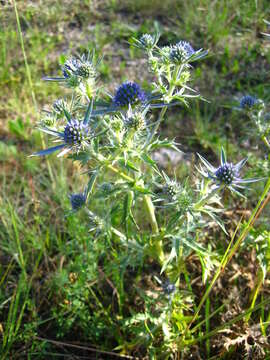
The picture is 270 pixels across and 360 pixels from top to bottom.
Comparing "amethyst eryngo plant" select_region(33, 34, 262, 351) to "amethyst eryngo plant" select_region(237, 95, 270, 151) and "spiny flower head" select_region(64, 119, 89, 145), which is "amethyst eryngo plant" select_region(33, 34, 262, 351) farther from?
"amethyst eryngo plant" select_region(237, 95, 270, 151)

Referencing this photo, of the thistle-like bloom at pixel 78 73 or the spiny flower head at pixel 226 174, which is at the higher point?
the thistle-like bloom at pixel 78 73

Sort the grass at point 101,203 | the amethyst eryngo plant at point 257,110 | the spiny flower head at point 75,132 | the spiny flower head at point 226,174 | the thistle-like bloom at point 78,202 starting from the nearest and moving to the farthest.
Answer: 1. the spiny flower head at point 75,132
2. the spiny flower head at point 226,174
3. the thistle-like bloom at point 78,202
4. the grass at point 101,203
5. the amethyst eryngo plant at point 257,110

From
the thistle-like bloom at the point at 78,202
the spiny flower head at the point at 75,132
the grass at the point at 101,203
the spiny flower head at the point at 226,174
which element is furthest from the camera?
the grass at the point at 101,203

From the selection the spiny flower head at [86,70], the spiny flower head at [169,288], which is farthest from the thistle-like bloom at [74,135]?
the spiny flower head at [169,288]

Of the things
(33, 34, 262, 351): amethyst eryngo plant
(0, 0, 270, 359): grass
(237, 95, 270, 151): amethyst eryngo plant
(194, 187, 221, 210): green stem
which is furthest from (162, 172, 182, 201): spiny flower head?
(237, 95, 270, 151): amethyst eryngo plant

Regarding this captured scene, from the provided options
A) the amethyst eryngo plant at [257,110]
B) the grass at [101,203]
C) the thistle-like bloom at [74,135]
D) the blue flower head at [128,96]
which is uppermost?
the blue flower head at [128,96]

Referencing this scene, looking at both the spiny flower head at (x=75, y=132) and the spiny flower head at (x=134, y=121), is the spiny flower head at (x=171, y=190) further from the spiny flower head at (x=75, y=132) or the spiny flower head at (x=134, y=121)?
the spiny flower head at (x=75, y=132)

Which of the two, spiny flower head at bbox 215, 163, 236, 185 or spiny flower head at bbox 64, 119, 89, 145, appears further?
spiny flower head at bbox 215, 163, 236, 185

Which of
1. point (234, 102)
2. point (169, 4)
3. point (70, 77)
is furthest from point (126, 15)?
point (70, 77)
